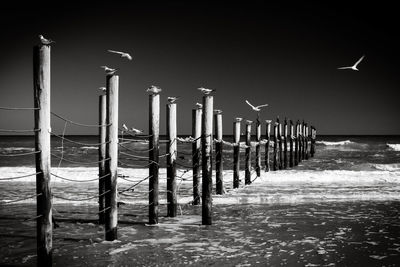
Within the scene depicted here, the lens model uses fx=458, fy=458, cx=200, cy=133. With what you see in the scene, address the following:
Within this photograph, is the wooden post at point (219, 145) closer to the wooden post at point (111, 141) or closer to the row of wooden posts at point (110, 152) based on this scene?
the row of wooden posts at point (110, 152)

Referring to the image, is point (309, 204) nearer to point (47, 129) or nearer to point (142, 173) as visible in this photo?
point (47, 129)

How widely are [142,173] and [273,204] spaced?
42.8ft

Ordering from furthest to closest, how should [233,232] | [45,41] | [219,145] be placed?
[219,145], [233,232], [45,41]

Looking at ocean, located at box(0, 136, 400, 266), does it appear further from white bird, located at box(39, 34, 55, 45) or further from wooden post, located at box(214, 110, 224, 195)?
white bird, located at box(39, 34, 55, 45)

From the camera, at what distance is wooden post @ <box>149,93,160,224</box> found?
26.3 feet

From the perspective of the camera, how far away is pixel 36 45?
16.4ft

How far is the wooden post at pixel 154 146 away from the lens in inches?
316

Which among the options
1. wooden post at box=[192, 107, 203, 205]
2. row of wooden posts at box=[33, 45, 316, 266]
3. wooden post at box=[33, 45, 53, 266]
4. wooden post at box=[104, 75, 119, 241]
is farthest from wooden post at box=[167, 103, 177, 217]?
wooden post at box=[33, 45, 53, 266]

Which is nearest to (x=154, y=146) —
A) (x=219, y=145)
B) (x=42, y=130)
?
(x=42, y=130)

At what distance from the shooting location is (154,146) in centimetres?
815

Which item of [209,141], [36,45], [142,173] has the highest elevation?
[36,45]

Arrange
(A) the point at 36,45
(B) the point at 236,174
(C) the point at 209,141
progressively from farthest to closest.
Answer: (B) the point at 236,174 → (C) the point at 209,141 → (A) the point at 36,45

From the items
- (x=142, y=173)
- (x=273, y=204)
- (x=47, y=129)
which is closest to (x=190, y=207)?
(x=273, y=204)

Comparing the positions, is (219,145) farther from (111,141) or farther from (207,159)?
(111,141)
